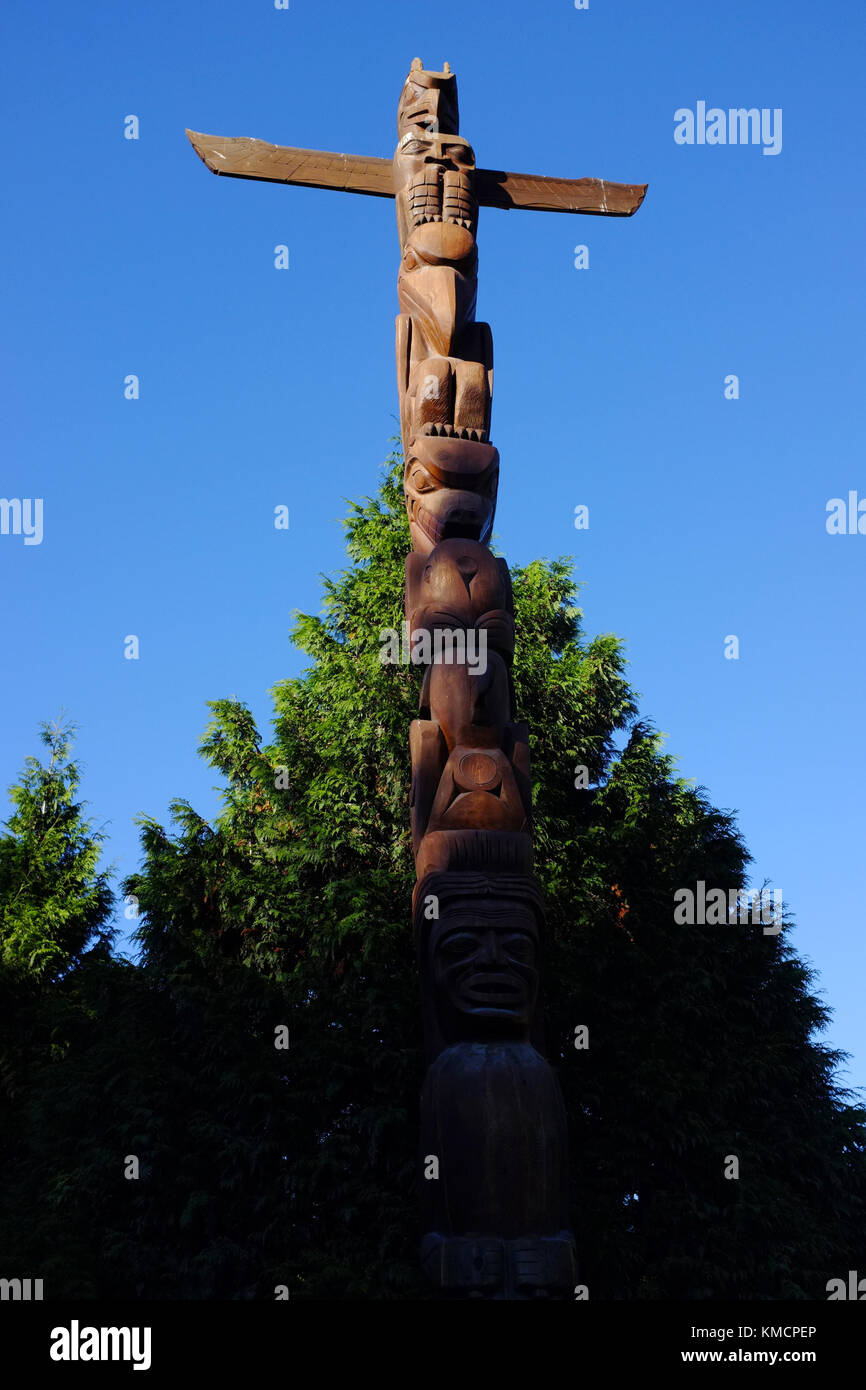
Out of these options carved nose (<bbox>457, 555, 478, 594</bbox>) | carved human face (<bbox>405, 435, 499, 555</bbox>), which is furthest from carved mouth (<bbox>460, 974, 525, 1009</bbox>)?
carved human face (<bbox>405, 435, 499, 555</bbox>)

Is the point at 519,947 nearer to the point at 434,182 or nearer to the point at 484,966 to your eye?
the point at 484,966

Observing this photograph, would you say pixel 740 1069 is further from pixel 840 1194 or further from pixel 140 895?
pixel 140 895

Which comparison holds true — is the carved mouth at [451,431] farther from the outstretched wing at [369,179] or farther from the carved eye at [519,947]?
the carved eye at [519,947]

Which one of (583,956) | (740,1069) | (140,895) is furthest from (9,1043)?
(740,1069)

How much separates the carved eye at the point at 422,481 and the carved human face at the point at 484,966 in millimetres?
3070

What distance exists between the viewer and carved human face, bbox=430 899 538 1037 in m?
6.37

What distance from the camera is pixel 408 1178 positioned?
36.5 feet

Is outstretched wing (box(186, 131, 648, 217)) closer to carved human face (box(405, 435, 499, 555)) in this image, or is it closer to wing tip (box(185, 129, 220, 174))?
wing tip (box(185, 129, 220, 174))

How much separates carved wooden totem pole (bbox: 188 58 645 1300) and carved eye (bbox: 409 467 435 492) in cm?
1

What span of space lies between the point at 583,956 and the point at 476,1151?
688 cm

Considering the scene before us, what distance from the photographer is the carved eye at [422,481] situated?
847cm

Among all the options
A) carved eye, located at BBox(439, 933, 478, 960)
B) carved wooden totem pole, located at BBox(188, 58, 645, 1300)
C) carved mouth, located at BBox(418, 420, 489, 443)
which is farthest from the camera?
carved mouth, located at BBox(418, 420, 489, 443)

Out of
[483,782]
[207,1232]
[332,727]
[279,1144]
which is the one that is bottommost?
[207,1232]

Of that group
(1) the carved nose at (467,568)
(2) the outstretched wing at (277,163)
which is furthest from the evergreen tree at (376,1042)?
(2) the outstretched wing at (277,163)
